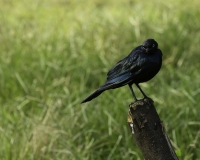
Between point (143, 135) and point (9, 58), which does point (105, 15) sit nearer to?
point (9, 58)

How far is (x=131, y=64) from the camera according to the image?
2590 millimetres

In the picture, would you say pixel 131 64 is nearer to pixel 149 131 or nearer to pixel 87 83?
pixel 149 131

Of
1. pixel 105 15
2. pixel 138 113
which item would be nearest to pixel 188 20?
pixel 105 15

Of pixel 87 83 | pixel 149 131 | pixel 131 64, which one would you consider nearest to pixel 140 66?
pixel 131 64

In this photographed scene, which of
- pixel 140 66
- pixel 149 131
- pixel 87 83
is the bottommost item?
pixel 149 131

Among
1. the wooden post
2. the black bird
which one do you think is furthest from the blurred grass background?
the black bird

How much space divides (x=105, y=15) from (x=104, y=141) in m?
3.20

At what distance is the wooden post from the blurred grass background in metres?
0.46

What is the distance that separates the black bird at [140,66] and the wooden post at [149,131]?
0.52 feet

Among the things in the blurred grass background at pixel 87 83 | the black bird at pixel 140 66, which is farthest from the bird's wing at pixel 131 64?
the blurred grass background at pixel 87 83

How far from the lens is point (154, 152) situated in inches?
106

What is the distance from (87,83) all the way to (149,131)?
2.86m

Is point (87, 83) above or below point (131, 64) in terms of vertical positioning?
above

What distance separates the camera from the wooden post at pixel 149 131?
2.67 meters
